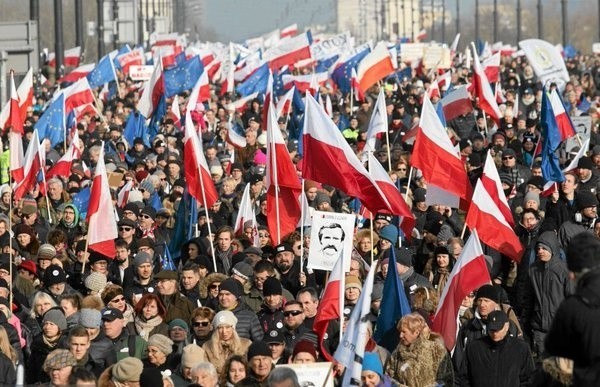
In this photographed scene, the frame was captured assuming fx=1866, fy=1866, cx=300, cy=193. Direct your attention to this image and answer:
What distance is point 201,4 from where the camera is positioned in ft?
347

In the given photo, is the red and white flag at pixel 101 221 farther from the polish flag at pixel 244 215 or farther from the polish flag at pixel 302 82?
the polish flag at pixel 302 82

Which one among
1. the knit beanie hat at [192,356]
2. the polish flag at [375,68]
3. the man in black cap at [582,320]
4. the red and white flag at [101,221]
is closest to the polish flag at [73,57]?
the polish flag at [375,68]

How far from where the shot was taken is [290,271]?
13.8 m

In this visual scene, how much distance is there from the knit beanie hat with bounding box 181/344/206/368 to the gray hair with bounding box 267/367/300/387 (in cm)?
147

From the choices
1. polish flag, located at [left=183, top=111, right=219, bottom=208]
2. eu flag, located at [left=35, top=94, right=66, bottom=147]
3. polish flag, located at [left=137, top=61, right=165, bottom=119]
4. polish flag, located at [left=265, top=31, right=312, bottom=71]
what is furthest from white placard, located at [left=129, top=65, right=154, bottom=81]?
polish flag, located at [left=183, top=111, right=219, bottom=208]

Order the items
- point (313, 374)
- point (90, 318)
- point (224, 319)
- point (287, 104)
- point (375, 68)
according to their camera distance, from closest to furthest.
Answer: point (313, 374)
point (224, 319)
point (90, 318)
point (287, 104)
point (375, 68)

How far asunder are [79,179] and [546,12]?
13502cm

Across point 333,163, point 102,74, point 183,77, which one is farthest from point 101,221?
point 102,74

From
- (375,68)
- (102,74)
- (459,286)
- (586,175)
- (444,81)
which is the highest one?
(459,286)

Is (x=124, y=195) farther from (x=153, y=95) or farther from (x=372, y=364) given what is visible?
(x=372, y=364)

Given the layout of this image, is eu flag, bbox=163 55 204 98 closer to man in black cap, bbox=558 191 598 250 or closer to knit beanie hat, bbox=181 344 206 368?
man in black cap, bbox=558 191 598 250

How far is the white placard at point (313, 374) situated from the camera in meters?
9.16

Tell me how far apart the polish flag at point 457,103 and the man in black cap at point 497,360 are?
1221cm

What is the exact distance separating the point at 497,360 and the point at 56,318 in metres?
2.84
